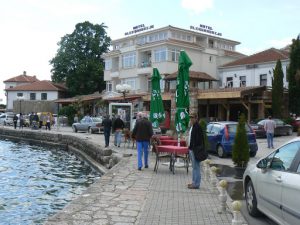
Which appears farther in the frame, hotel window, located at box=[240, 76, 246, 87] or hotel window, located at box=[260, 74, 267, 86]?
hotel window, located at box=[240, 76, 246, 87]

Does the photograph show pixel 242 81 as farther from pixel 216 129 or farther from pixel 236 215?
pixel 236 215

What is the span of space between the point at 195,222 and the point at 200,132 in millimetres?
3338

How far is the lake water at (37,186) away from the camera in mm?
10117

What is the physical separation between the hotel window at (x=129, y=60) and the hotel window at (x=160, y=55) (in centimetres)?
495

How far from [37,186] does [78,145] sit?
13.0 m

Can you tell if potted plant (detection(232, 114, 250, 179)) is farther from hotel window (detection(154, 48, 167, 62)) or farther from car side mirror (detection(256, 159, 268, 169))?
hotel window (detection(154, 48, 167, 62))

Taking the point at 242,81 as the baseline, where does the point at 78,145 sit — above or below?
below

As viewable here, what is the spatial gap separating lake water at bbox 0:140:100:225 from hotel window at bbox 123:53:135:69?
111ft

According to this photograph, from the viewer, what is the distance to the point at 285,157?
673 centimetres

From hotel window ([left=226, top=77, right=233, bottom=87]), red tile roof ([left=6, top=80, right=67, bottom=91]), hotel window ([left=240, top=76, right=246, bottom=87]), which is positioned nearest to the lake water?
hotel window ([left=240, top=76, right=246, bottom=87])

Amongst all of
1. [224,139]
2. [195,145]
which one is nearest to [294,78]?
[224,139]

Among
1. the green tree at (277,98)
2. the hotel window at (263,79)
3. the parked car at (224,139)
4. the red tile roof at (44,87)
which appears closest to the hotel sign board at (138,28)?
the hotel window at (263,79)

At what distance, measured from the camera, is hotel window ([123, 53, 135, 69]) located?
55.0 metres

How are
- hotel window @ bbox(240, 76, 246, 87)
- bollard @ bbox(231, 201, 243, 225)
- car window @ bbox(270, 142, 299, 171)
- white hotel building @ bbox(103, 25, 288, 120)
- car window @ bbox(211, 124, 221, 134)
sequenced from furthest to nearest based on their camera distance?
hotel window @ bbox(240, 76, 246, 87), white hotel building @ bbox(103, 25, 288, 120), car window @ bbox(211, 124, 221, 134), car window @ bbox(270, 142, 299, 171), bollard @ bbox(231, 201, 243, 225)
